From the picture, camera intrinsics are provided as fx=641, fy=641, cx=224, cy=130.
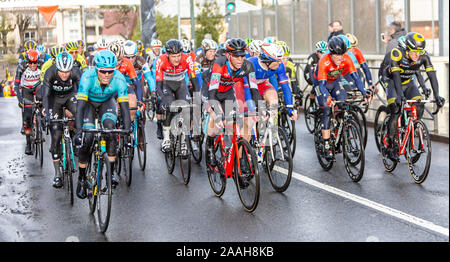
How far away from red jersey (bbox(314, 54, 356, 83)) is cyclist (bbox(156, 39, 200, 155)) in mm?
2126

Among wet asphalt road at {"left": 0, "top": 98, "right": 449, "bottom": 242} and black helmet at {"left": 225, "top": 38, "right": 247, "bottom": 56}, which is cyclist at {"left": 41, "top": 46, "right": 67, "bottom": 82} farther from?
black helmet at {"left": 225, "top": 38, "right": 247, "bottom": 56}

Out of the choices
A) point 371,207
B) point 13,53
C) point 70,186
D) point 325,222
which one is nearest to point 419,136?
point 371,207

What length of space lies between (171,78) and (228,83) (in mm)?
2373

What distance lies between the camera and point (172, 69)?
10281mm

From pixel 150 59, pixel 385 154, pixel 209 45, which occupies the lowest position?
pixel 385 154

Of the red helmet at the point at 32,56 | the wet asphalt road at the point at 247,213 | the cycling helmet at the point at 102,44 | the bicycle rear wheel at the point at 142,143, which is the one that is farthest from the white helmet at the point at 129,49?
the wet asphalt road at the point at 247,213

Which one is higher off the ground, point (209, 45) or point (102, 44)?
point (209, 45)

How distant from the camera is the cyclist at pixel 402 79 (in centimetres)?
869

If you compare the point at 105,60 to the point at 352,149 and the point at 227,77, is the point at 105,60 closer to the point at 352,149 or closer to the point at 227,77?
the point at 227,77

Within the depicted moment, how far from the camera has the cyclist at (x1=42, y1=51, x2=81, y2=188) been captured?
832 centimetres

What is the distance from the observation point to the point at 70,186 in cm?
809

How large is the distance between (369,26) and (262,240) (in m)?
13.1

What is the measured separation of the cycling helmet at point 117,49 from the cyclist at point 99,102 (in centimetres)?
231

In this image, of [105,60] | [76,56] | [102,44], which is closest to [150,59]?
[102,44]
